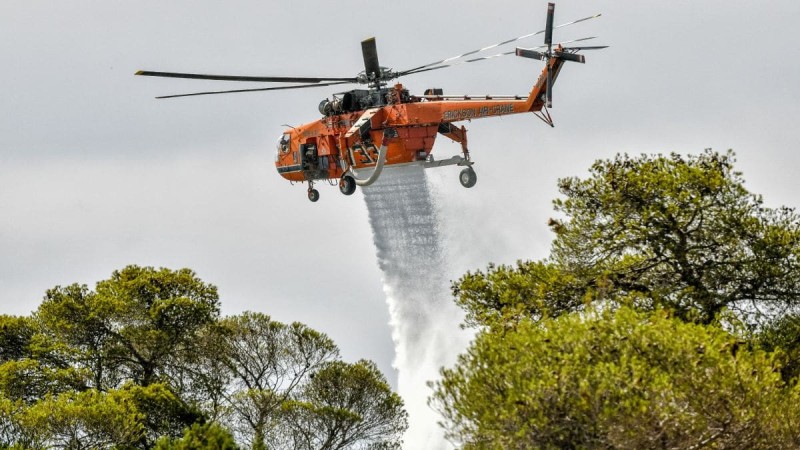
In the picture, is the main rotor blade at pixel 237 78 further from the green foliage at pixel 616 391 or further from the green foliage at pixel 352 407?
the green foliage at pixel 616 391

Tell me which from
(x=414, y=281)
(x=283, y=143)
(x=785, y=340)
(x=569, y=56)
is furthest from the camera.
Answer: (x=414, y=281)

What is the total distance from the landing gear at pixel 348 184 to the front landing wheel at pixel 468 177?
4.27m

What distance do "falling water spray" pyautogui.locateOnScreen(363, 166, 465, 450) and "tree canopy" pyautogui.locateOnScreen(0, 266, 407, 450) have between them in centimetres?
356

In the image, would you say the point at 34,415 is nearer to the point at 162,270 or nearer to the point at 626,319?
the point at 162,270

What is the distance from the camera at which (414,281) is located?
60.6 meters

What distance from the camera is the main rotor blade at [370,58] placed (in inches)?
1992

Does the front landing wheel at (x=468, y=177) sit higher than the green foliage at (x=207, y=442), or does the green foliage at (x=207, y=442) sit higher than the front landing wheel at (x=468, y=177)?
the front landing wheel at (x=468, y=177)

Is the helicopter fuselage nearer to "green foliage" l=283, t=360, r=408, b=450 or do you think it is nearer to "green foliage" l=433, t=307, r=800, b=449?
"green foliage" l=283, t=360, r=408, b=450

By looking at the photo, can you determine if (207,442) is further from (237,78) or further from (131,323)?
(131,323)

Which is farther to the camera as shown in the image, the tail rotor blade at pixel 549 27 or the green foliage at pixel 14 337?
the green foliage at pixel 14 337

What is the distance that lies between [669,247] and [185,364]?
24.5 m

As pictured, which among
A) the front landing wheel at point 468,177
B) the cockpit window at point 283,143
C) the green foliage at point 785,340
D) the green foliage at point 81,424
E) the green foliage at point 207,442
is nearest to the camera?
the green foliage at point 207,442

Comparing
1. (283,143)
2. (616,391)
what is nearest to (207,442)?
(616,391)

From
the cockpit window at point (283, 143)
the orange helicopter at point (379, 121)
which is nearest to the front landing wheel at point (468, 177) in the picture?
the orange helicopter at point (379, 121)
